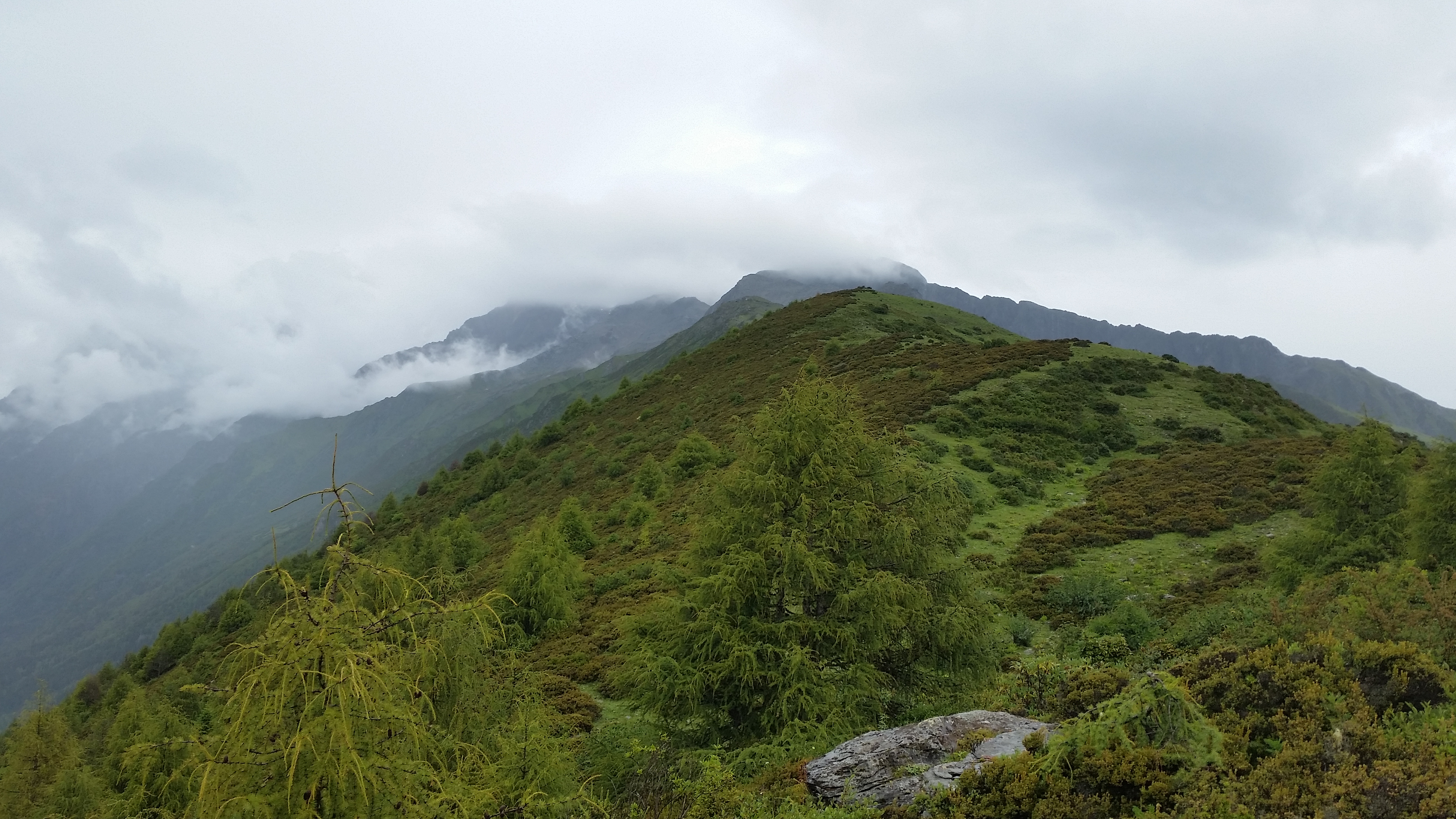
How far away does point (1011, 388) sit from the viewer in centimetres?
3253

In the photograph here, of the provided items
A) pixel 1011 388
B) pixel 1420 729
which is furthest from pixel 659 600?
pixel 1011 388

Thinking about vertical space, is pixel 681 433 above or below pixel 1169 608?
above

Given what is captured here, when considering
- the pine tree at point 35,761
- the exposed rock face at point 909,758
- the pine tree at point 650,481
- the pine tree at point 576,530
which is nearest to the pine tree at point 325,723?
the exposed rock face at point 909,758

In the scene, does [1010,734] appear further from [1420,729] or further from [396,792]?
[396,792]

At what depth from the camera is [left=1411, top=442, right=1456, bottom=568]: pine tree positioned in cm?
1125

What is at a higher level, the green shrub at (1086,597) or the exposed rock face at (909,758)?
the exposed rock face at (909,758)

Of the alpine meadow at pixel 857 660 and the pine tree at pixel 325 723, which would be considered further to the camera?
the alpine meadow at pixel 857 660

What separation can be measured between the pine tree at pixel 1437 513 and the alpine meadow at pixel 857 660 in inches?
2.2

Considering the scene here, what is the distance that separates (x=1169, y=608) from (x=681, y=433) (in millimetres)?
27370

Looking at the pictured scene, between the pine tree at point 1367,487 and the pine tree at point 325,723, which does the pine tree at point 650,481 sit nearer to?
the pine tree at point 1367,487

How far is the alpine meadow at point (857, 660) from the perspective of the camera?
3.91m

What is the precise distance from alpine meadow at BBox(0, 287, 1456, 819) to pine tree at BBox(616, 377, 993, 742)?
5cm

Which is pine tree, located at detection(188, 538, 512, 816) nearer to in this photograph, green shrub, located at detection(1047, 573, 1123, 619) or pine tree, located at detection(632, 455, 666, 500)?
green shrub, located at detection(1047, 573, 1123, 619)

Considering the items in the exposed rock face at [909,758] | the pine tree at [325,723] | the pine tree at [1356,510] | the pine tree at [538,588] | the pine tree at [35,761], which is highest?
the pine tree at [325,723]
